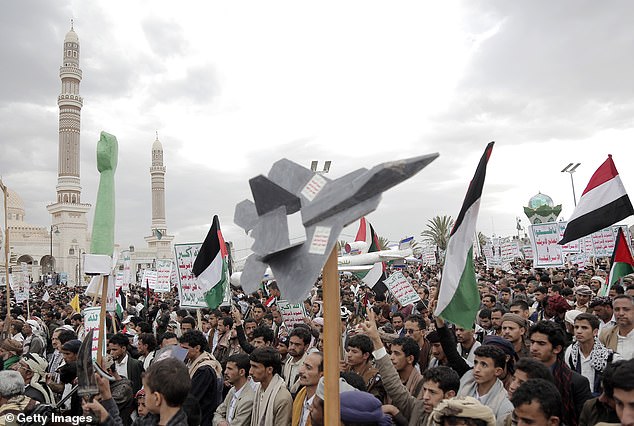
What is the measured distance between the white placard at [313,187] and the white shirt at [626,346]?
363 centimetres

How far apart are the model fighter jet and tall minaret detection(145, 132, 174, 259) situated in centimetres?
6885

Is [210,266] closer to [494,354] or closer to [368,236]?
[494,354]

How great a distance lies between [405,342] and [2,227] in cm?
1031

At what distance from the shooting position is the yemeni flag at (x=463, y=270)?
159 inches

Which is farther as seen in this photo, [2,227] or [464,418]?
[2,227]

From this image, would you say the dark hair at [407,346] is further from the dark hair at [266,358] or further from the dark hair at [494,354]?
the dark hair at [266,358]

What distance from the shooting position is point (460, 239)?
164 inches

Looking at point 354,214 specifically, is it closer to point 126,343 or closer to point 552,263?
point 126,343

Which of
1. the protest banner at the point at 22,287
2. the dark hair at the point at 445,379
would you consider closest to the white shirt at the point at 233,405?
the dark hair at the point at 445,379

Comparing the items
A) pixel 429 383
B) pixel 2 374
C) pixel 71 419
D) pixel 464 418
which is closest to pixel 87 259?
pixel 2 374

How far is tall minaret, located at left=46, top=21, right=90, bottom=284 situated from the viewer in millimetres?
56625

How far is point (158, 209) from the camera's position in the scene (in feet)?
240

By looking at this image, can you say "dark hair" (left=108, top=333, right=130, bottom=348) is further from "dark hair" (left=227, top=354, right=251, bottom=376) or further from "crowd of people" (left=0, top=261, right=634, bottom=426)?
"dark hair" (left=227, top=354, right=251, bottom=376)

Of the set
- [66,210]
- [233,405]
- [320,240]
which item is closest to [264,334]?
[233,405]
